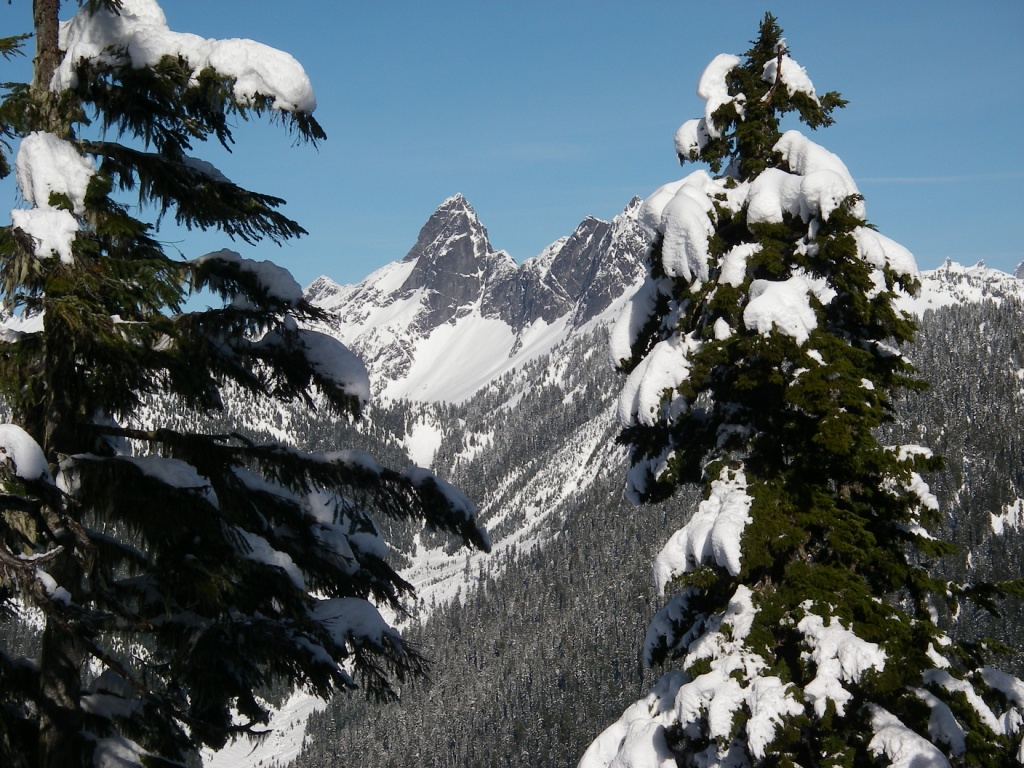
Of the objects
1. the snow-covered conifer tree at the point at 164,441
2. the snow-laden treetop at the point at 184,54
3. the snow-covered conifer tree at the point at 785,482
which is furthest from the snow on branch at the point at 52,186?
the snow-covered conifer tree at the point at 785,482

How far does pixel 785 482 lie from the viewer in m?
10.8

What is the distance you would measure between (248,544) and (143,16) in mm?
4159

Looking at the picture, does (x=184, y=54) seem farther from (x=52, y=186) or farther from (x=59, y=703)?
(x=59, y=703)

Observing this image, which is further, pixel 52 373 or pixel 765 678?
Answer: pixel 765 678

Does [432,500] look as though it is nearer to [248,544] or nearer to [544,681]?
[248,544]

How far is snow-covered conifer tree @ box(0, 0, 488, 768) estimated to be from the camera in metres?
6.00

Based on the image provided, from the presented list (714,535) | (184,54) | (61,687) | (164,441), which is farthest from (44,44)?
(714,535)

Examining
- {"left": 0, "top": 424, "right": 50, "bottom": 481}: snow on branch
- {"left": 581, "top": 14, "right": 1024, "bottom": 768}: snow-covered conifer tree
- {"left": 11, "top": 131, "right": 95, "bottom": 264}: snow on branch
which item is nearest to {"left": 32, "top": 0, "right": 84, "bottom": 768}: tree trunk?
{"left": 0, "top": 424, "right": 50, "bottom": 481}: snow on branch

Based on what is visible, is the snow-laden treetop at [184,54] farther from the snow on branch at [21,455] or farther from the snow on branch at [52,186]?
the snow on branch at [21,455]

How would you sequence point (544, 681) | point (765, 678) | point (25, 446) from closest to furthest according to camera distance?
1. point (25, 446)
2. point (765, 678)
3. point (544, 681)

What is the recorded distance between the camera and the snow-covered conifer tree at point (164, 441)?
19.7 feet

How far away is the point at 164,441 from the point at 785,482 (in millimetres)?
7052

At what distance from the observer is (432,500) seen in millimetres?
6879

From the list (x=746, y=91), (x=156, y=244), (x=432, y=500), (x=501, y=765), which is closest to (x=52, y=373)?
(x=156, y=244)
